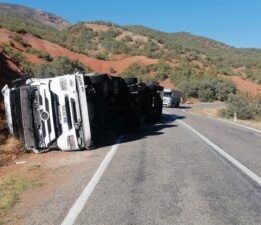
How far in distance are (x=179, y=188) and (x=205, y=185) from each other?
513 millimetres

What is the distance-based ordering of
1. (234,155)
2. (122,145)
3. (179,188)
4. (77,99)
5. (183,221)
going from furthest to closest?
1. (122,145)
2. (77,99)
3. (234,155)
4. (179,188)
5. (183,221)

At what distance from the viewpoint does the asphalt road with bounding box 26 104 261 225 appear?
6.82 m

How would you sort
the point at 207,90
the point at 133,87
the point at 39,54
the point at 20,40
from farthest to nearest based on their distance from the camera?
the point at 207,90, the point at 20,40, the point at 39,54, the point at 133,87

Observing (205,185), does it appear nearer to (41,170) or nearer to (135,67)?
(41,170)

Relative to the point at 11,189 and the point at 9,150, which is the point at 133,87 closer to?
the point at 9,150

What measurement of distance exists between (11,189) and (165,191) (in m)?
2.95

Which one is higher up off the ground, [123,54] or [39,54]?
[123,54]

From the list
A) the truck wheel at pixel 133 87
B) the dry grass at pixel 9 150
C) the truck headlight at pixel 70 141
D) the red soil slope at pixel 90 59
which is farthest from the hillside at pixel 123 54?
the truck headlight at pixel 70 141

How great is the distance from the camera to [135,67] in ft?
290

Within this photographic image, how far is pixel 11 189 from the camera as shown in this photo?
938cm

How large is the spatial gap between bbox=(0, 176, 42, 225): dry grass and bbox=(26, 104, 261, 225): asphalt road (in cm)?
52

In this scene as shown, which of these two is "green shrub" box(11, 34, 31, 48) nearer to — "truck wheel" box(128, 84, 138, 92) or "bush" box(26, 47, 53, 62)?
"bush" box(26, 47, 53, 62)

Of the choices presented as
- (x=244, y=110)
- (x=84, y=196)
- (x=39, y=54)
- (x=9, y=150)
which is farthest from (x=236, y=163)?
(x=39, y=54)

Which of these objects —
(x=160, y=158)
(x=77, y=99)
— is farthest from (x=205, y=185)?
(x=77, y=99)
